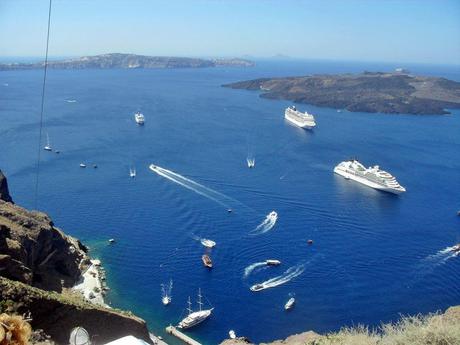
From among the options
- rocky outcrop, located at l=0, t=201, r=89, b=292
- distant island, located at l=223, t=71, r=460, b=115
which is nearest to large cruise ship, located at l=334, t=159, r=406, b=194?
rocky outcrop, located at l=0, t=201, r=89, b=292

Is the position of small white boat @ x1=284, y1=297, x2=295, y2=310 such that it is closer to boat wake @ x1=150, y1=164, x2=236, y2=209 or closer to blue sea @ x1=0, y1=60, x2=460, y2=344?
blue sea @ x1=0, y1=60, x2=460, y2=344

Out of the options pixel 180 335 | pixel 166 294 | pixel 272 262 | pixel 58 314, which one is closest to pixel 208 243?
pixel 272 262

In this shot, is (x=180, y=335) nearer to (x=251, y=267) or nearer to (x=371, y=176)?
(x=251, y=267)

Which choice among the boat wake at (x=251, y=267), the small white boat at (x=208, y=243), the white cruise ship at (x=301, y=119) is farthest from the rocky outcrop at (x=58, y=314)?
the white cruise ship at (x=301, y=119)

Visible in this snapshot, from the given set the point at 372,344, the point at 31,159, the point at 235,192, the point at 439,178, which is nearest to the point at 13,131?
the point at 31,159

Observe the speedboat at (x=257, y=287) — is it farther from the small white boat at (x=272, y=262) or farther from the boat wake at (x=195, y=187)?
the boat wake at (x=195, y=187)
